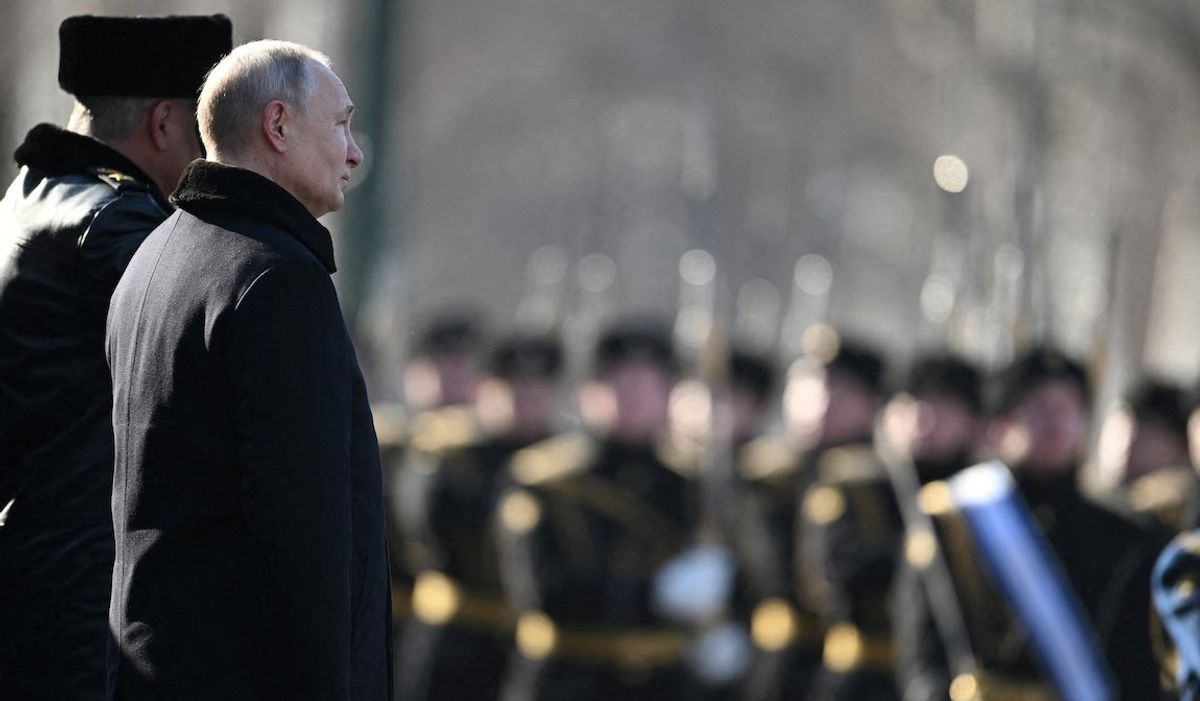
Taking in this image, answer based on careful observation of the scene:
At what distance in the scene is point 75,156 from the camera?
15.7 ft

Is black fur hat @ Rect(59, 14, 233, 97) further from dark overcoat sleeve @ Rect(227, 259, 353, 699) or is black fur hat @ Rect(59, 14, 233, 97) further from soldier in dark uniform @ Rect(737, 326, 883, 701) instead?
soldier in dark uniform @ Rect(737, 326, 883, 701)

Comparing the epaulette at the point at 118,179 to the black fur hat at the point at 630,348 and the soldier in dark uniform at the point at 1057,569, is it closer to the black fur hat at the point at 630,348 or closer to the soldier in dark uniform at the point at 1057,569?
the soldier in dark uniform at the point at 1057,569

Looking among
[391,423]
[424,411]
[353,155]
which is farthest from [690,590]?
[353,155]

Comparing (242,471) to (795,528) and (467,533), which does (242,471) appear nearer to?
(795,528)

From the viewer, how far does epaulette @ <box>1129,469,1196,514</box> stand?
8.04 m

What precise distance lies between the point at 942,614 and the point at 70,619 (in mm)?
3151

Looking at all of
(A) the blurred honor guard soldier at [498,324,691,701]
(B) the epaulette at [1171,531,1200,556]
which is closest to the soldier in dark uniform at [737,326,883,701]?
(A) the blurred honor guard soldier at [498,324,691,701]

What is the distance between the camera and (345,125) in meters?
4.36

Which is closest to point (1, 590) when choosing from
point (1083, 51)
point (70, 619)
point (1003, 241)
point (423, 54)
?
point (70, 619)

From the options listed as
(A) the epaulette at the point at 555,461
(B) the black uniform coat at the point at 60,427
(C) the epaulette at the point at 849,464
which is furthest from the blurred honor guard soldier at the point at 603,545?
(B) the black uniform coat at the point at 60,427

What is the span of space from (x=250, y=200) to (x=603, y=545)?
579 centimetres

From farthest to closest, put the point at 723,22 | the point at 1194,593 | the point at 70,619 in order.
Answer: the point at 723,22 < the point at 1194,593 < the point at 70,619

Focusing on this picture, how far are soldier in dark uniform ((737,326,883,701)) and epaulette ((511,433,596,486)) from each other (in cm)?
69

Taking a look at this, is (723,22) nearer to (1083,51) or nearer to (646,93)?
(646,93)
